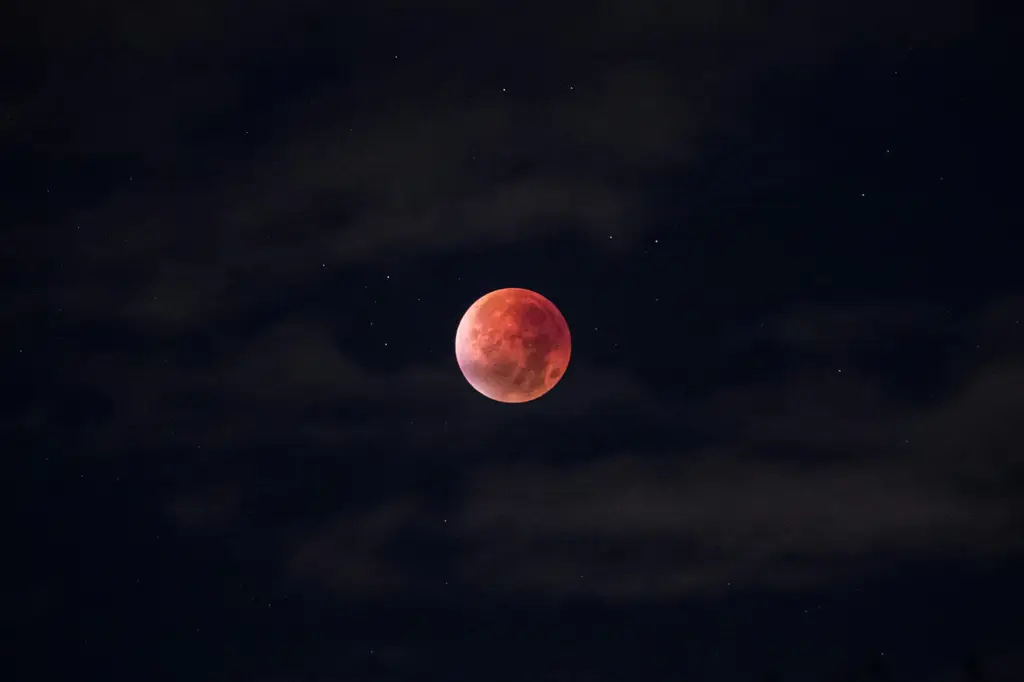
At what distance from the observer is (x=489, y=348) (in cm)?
2895

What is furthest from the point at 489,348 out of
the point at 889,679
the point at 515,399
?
the point at 889,679

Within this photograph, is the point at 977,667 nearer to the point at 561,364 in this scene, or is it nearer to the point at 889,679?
Answer: the point at 889,679

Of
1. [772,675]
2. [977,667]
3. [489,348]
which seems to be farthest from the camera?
[772,675]

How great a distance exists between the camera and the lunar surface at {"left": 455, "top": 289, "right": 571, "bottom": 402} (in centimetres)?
2888

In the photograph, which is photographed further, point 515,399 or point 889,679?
point 889,679

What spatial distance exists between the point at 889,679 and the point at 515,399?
40.8 meters

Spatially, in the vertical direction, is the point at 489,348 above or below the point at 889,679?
above

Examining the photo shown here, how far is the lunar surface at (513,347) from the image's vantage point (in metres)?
28.9

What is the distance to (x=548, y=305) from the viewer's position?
29922mm

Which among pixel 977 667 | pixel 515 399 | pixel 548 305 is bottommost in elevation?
pixel 977 667

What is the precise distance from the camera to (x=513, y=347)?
28.8m

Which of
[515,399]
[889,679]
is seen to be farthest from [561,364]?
[889,679]

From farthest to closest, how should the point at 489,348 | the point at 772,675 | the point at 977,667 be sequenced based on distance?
the point at 772,675
the point at 977,667
the point at 489,348

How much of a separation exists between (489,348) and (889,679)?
42.1 m
